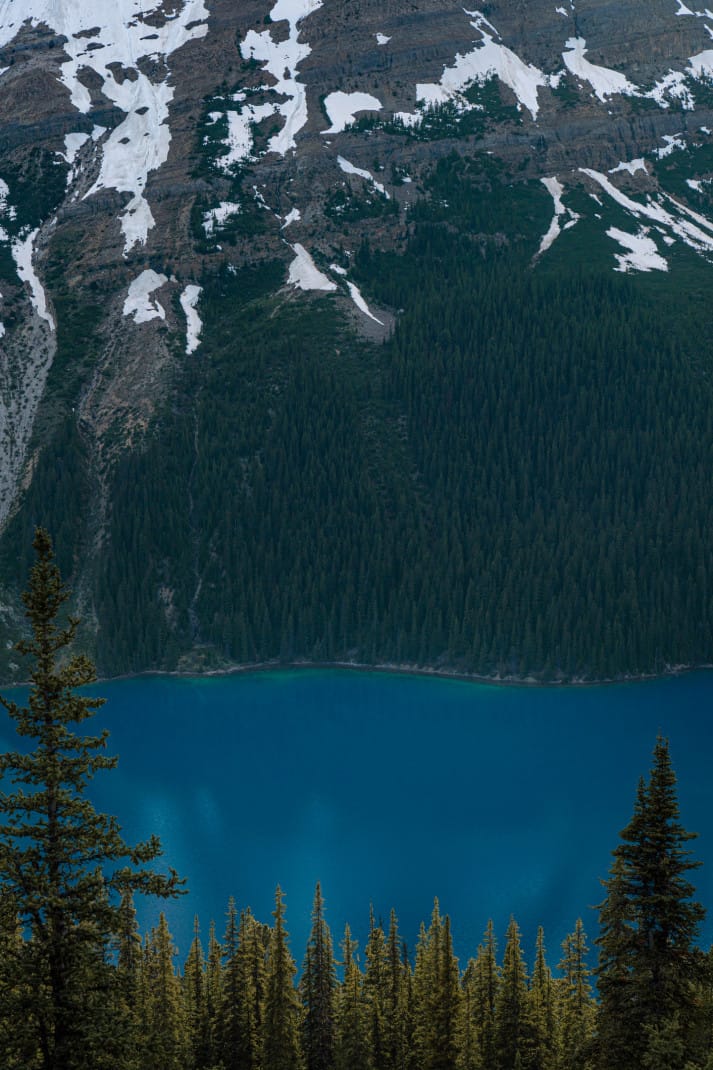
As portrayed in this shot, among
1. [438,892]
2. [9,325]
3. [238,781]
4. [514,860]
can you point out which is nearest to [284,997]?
[438,892]

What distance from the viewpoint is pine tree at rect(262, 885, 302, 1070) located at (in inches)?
1693

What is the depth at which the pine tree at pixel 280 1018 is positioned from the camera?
4300 cm

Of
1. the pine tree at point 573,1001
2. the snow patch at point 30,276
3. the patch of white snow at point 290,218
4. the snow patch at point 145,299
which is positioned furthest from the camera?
the patch of white snow at point 290,218

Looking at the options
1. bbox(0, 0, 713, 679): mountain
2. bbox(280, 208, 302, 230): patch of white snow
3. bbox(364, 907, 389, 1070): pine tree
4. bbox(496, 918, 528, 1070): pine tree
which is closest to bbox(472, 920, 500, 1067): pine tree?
bbox(496, 918, 528, 1070): pine tree

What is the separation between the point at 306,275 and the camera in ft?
621

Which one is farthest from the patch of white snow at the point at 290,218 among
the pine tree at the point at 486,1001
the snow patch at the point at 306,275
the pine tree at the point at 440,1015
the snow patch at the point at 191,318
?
the pine tree at the point at 440,1015

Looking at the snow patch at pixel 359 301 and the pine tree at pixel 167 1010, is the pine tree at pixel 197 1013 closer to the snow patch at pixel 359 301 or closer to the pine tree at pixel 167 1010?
the pine tree at pixel 167 1010

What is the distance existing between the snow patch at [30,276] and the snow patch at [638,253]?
83670 millimetres

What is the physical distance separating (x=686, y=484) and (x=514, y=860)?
8087 centimetres

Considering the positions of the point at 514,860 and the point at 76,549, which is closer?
the point at 514,860

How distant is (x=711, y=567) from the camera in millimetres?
145000

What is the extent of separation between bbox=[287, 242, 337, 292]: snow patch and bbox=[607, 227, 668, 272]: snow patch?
140 feet

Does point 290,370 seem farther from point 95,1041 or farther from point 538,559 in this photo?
point 95,1041

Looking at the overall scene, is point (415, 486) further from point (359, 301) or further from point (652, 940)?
point (652, 940)
